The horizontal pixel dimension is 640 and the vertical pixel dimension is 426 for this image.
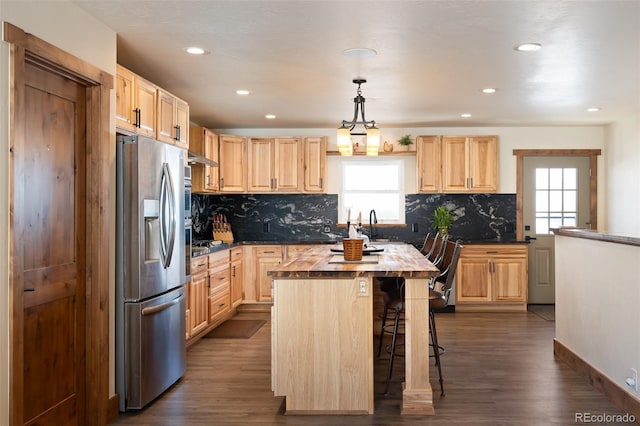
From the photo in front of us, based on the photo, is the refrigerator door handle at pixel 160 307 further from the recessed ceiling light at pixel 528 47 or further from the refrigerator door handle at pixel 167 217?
the recessed ceiling light at pixel 528 47

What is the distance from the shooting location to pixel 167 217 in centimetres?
392

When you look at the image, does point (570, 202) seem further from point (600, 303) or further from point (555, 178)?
point (600, 303)

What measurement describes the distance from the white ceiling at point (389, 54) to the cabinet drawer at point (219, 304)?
2041mm

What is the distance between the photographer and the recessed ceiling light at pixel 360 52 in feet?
12.8

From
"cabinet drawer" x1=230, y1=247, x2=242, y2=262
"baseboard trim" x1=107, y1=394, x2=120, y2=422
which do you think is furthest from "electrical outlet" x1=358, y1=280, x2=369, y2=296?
"cabinet drawer" x1=230, y1=247, x2=242, y2=262

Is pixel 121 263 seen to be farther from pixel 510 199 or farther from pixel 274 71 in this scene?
pixel 510 199

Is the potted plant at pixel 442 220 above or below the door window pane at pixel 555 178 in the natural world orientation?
below

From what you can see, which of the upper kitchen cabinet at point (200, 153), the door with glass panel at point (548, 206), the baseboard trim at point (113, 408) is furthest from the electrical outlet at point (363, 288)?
the door with glass panel at point (548, 206)

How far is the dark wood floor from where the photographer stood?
11.4 feet

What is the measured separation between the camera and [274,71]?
4.59m

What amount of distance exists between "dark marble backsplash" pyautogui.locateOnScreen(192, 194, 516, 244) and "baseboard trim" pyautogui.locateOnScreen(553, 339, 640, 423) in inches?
116

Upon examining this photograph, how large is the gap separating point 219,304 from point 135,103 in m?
2.84

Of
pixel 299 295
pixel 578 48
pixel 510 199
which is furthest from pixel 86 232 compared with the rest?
pixel 510 199

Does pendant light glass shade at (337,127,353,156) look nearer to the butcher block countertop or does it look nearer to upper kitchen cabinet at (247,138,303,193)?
the butcher block countertop
